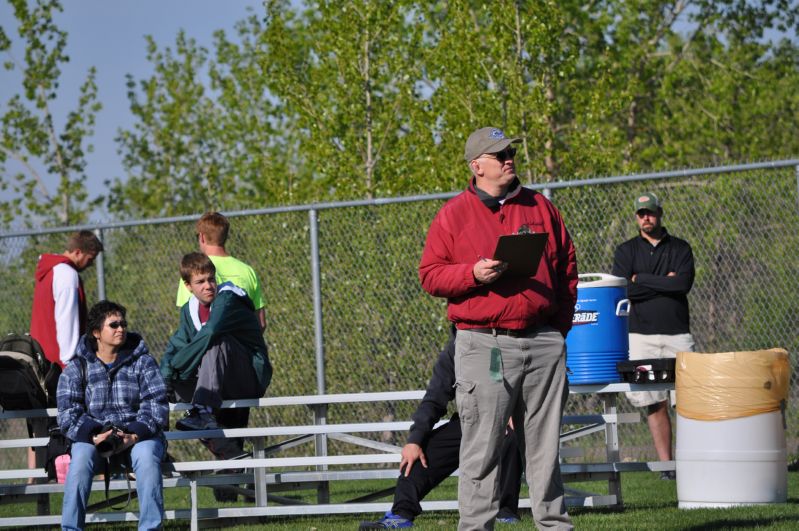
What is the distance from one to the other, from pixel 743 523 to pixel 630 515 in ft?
2.95

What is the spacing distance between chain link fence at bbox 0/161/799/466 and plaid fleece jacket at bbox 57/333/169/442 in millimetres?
3360

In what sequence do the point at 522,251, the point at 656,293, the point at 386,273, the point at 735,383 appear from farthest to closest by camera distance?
the point at 386,273 < the point at 656,293 < the point at 735,383 < the point at 522,251

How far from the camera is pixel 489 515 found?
570 cm

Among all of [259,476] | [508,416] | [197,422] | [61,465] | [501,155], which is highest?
[501,155]

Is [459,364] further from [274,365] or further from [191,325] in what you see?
[274,365]

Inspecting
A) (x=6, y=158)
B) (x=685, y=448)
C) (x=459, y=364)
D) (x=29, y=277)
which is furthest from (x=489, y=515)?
(x=6, y=158)

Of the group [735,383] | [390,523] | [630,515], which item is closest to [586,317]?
[735,383]

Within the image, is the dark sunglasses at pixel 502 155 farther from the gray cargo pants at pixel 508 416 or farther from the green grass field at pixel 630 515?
the green grass field at pixel 630 515

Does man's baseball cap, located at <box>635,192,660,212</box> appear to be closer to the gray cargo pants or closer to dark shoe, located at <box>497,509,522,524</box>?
dark shoe, located at <box>497,509,522,524</box>

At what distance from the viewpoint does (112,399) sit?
24.1ft

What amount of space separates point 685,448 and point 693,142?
1811 centimetres

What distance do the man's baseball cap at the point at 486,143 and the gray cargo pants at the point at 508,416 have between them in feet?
2.70

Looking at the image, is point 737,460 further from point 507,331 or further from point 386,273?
point 386,273

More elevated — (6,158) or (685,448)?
(6,158)
